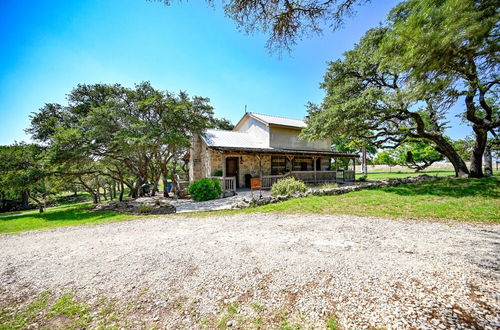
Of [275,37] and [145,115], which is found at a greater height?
[145,115]

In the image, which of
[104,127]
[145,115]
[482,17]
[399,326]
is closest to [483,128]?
[482,17]

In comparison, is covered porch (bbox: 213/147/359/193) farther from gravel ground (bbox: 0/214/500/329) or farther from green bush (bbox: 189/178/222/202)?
gravel ground (bbox: 0/214/500/329)

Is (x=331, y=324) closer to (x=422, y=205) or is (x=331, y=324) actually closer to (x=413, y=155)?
(x=422, y=205)

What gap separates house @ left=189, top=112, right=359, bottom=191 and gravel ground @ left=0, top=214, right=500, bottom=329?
8.41m

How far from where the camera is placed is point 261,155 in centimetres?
1393

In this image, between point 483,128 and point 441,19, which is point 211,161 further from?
point 483,128

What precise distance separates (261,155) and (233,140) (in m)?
3.69

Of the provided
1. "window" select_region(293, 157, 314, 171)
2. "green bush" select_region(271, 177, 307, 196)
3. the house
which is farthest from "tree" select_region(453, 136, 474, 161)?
"green bush" select_region(271, 177, 307, 196)

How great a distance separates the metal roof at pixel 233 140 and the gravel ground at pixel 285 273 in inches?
396

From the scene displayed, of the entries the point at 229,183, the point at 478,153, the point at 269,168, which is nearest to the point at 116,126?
the point at 229,183

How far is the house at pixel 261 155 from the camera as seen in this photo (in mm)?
14413

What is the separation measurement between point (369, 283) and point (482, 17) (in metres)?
5.85

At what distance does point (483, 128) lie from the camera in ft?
35.2

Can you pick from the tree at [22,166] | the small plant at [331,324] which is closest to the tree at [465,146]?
the small plant at [331,324]
